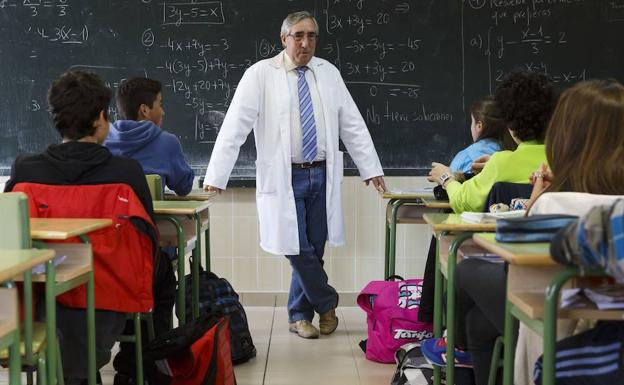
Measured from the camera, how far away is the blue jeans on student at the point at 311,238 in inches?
185

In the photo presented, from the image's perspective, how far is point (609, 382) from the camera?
1963 mm

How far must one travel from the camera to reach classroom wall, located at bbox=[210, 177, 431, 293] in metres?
5.61

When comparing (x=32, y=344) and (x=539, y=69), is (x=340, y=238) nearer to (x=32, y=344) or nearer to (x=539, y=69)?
(x=539, y=69)

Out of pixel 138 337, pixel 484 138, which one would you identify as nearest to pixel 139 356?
pixel 138 337

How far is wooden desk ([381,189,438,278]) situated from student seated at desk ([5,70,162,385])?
75.0 inches

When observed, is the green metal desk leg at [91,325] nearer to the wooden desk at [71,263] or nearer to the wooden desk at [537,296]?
the wooden desk at [71,263]

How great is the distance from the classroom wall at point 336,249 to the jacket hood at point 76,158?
2.68 m

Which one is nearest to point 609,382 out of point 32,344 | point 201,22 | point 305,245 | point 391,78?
point 32,344

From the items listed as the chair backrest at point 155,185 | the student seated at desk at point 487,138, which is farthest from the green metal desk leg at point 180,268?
the student seated at desk at point 487,138

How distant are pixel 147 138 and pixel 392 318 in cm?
144

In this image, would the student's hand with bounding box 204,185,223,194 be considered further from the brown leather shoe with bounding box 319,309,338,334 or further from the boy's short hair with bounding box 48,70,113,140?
the boy's short hair with bounding box 48,70,113,140

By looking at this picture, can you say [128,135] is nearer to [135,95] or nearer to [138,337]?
[135,95]

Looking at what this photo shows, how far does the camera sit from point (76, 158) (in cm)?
290

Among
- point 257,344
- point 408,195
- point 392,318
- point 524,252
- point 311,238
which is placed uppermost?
point 524,252
